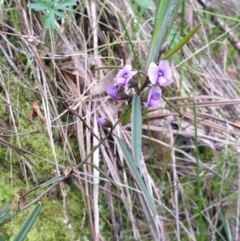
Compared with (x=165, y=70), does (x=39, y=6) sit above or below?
above

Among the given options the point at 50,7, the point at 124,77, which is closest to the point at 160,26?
the point at 124,77

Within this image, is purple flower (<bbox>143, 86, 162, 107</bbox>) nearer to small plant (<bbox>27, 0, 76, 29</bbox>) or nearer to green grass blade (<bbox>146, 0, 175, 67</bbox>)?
green grass blade (<bbox>146, 0, 175, 67</bbox>)

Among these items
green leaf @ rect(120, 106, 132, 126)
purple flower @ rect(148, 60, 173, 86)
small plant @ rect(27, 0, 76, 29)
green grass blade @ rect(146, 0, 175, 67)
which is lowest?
green leaf @ rect(120, 106, 132, 126)

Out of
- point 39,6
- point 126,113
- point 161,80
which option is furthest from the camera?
point 39,6

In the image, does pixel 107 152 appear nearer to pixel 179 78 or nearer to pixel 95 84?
pixel 95 84

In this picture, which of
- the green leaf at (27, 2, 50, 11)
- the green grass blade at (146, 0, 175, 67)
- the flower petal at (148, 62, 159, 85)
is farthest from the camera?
the green leaf at (27, 2, 50, 11)

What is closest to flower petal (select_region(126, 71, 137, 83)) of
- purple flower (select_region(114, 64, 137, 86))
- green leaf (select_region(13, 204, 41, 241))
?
purple flower (select_region(114, 64, 137, 86))

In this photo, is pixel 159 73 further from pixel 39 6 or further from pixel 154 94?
pixel 39 6

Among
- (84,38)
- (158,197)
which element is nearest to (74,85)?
(84,38)
